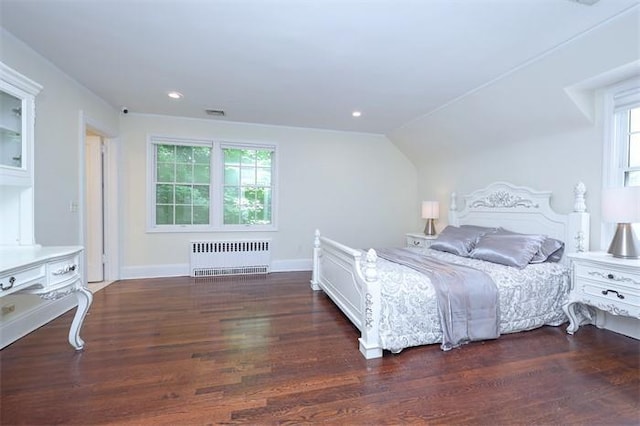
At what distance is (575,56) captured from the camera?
2.51 metres

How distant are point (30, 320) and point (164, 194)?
2.46m

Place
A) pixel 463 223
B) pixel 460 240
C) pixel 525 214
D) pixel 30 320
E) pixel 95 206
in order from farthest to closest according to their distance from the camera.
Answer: pixel 463 223 → pixel 95 206 → pixel 460 240 → pixel 525 214 → pixel 30 320

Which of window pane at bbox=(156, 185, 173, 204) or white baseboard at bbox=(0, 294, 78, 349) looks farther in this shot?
window pane at bbox=(156, 185, 173, 204)

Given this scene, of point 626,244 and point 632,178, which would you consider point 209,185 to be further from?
point 632,178

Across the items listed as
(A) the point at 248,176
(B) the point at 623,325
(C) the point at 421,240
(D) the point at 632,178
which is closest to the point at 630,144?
(D) the point at 632,178

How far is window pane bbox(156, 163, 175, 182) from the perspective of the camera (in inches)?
185

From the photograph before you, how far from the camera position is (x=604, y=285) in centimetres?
240

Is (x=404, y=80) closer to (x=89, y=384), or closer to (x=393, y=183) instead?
(x=393, y=183)

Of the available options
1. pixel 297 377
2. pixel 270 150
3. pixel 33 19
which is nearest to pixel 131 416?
pixel 297 377

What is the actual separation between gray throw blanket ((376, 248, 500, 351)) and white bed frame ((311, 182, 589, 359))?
0.58 metres

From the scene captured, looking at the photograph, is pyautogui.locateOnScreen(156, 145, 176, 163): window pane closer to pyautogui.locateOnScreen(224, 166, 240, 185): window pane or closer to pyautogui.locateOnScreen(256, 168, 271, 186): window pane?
pyautogui.locateOnScreen(224, 166, 240, 185): window pane

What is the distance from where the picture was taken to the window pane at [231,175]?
16.4ft

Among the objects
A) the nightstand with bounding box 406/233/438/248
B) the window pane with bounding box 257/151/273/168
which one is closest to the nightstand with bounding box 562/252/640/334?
the nightstand with bounding box 406/233/438/248

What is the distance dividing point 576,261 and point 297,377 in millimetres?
2641
